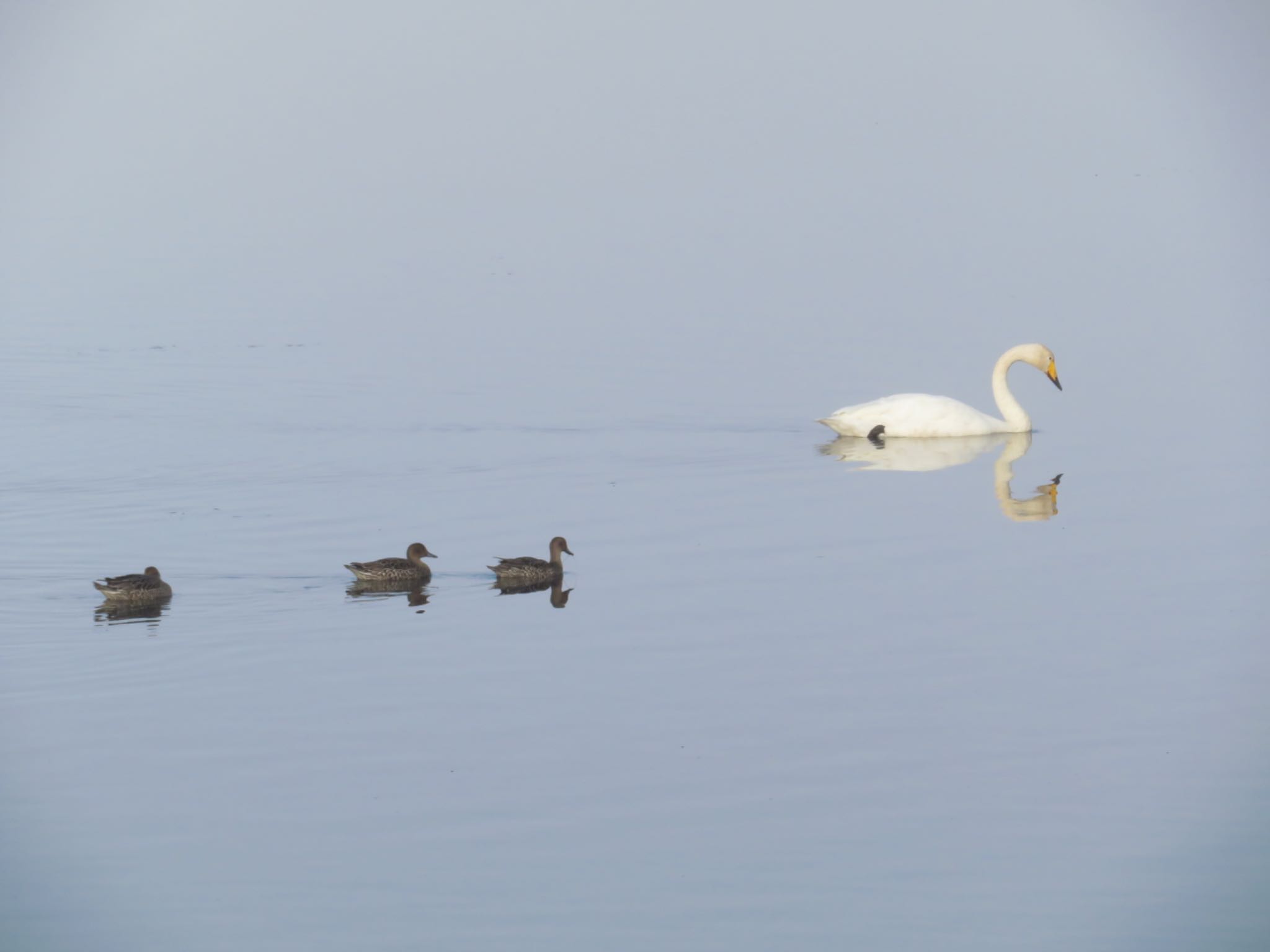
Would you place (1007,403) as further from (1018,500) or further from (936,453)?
(1018,500)

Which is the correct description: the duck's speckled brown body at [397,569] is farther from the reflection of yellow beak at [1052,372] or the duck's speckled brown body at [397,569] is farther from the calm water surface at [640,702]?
the reflection of yellow beak at [1052,372]

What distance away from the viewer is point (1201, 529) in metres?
14.6

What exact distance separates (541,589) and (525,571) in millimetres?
175

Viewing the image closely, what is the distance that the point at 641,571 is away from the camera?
13.3m

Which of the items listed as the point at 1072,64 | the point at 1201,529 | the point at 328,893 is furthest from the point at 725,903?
the point at 1072,64

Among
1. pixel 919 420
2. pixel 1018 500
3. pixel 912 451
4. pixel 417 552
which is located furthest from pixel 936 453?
pixel 417 552

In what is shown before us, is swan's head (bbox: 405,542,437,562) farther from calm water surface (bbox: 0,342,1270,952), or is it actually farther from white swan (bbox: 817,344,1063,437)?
white swan (bbox: 817,344,1063,437)

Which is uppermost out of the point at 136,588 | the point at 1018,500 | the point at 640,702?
the point at 1018,500

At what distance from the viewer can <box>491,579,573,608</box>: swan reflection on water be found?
505 inches

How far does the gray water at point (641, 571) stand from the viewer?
314 inches

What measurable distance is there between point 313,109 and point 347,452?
34613 mm

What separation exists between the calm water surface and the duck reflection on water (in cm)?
4

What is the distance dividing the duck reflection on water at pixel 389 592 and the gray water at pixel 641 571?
0.31 feet

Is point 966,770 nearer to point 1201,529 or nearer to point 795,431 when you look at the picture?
point 1201,529
